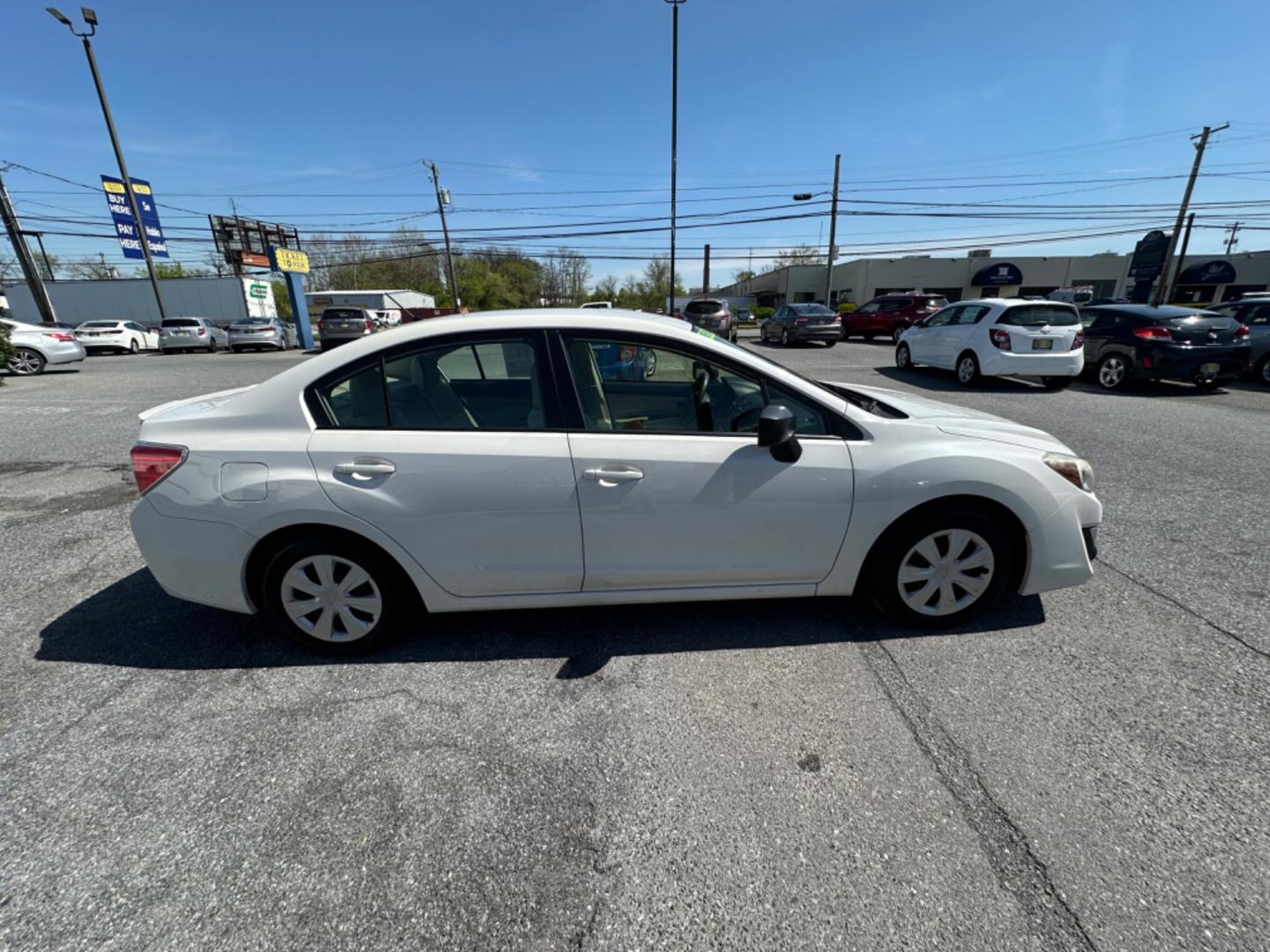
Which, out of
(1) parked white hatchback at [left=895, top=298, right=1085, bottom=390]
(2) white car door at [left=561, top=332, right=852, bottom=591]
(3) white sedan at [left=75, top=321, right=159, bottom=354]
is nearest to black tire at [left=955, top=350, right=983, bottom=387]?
(1) parked white hatchback at [left=895, top=298, right=1085, bottom=390]

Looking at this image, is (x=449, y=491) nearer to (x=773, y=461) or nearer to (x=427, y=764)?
(x=427, y=764)

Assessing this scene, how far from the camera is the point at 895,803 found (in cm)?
179

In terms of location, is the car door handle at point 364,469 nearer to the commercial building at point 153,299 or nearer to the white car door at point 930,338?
the white car door at point 930,338

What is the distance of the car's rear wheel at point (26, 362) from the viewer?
43.2ft

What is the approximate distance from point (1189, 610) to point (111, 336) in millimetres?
32023

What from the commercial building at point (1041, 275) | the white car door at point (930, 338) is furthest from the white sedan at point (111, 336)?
the commercial building at point (1041, 275)

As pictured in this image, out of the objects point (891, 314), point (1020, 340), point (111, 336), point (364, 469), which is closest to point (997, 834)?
point (364, 469)

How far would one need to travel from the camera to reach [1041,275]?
1692 inches

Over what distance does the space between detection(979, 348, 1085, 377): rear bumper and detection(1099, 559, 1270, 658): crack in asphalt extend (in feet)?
23.8

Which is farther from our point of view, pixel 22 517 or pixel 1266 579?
pixel 22 517

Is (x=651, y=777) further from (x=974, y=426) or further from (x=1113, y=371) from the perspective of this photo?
(x=1113, y=371)

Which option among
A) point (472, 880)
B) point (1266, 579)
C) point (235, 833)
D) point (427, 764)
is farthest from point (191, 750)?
point (1266, 579)

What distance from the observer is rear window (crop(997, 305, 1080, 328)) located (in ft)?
29.7

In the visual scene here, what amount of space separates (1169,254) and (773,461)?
4287 cm
